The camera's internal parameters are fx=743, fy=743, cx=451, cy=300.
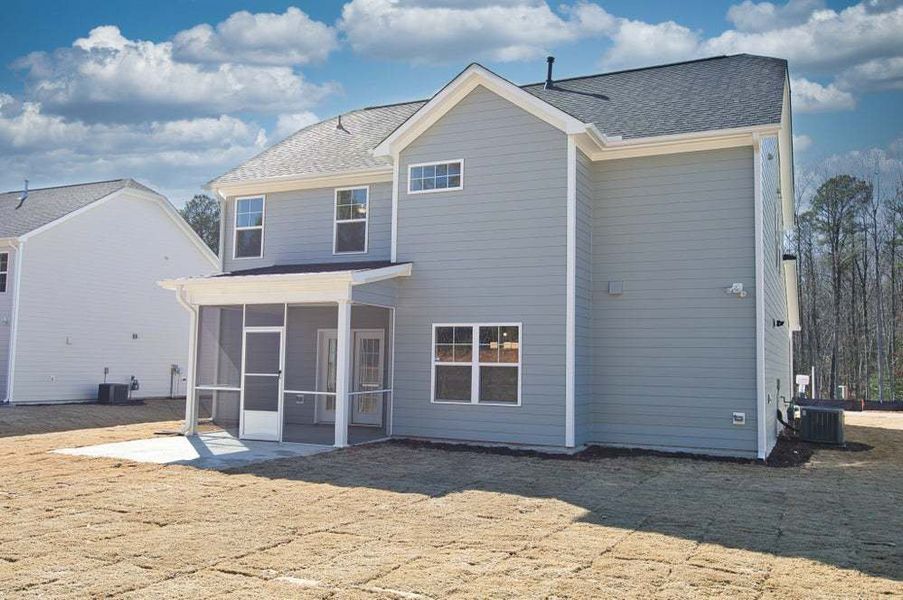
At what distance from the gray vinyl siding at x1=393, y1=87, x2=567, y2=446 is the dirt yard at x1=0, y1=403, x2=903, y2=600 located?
1559 mm

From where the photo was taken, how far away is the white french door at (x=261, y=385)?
13.3 m

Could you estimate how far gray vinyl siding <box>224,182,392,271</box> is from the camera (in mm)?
15078

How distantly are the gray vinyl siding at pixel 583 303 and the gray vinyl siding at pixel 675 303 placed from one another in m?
0.15

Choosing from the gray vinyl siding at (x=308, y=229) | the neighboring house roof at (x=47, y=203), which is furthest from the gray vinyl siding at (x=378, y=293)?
the neighboring house roof at (x=47, y=203)

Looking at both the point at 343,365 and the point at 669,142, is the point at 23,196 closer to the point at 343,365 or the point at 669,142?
the point at 343,365

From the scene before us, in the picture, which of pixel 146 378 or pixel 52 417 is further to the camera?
pixel 146 378

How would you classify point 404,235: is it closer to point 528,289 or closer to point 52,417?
point 528,289

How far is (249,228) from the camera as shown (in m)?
16.6

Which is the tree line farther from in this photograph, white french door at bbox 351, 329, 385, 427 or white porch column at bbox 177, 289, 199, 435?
white porch column at bbox 177, 289, 199, 435

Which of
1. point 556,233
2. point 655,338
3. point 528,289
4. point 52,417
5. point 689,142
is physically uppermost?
point 689,142

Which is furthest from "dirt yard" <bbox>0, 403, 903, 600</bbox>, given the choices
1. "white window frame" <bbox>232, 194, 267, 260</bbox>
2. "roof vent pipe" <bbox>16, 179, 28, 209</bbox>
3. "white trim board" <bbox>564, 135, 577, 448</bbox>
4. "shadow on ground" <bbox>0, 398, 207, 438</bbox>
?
"roof vent pipe" <bbox>16, 179, 28, 209</bbox>

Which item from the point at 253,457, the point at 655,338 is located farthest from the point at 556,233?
the point at 253,457

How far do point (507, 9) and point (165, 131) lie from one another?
2766cm

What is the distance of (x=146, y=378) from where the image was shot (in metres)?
24.4
